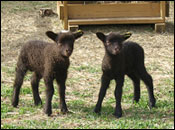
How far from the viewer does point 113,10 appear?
14.8 m

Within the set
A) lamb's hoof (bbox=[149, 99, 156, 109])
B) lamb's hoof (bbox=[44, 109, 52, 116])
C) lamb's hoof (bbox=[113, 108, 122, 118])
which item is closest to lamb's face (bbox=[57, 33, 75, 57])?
lamb's hoof (bbox=[44, 109, 52, 116])

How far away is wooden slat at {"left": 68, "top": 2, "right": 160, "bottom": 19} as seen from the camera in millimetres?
14742

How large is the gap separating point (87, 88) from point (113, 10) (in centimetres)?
625

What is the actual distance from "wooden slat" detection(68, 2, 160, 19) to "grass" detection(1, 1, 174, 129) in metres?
0.51

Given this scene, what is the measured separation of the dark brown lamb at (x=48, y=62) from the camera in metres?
6.84

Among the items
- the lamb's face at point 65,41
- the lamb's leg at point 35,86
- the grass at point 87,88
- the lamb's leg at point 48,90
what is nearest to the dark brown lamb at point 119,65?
the grass at point 87,88

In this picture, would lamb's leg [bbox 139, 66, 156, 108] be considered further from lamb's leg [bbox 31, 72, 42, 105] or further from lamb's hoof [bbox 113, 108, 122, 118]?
lamb's leg [bbox 31, 72, 42, 105]

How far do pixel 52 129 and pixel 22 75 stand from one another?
1.74 meters

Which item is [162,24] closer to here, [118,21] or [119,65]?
[118,21]

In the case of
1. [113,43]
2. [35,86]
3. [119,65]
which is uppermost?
[113,43]

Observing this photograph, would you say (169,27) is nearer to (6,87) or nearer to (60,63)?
(6,87)

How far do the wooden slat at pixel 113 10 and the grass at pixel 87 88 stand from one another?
1.68ft

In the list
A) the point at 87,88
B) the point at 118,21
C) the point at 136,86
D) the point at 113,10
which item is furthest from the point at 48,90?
the point at 113,10

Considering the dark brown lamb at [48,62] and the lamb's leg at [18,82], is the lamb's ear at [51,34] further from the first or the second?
the lamb's leg at [18,82]
